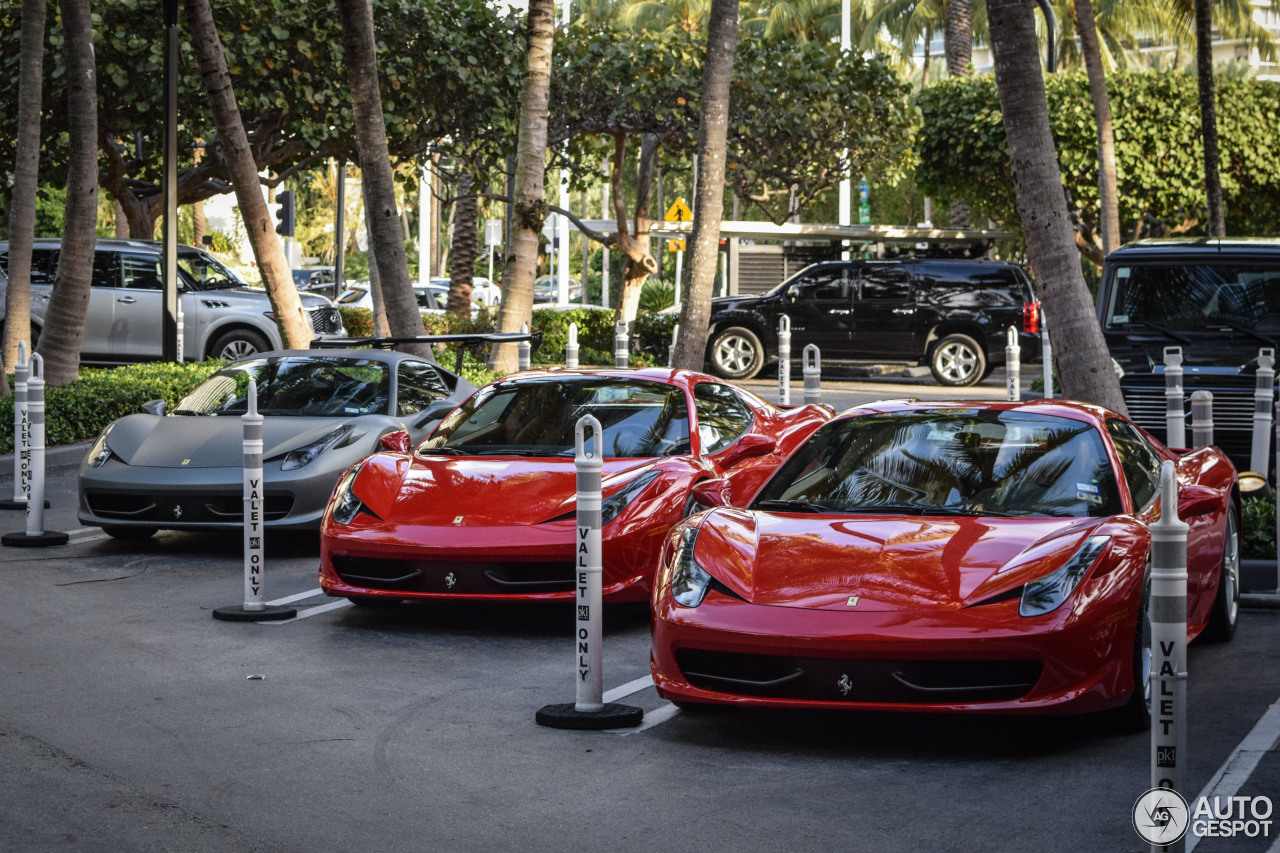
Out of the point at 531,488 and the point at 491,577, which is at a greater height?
the point at 531,488

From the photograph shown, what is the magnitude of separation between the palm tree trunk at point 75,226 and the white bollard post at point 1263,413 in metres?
11.3

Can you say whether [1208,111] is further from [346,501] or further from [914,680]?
[914,680]

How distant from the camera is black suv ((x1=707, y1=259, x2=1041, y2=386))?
86.4ft

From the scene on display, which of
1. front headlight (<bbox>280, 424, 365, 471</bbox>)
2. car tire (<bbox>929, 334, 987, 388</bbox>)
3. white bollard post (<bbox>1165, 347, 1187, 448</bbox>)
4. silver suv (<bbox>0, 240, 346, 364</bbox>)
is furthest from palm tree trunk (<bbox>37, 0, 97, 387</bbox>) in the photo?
car tire (<bbox>929, 334, 987, 388</bbox>)

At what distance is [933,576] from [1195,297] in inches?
383

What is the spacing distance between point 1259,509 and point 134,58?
17822 mm

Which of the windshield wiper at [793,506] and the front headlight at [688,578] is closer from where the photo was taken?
the front headlight at [688,578]

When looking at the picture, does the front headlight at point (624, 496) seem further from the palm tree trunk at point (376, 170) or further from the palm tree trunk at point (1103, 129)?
the palm tree trunk at point (1103, 129)

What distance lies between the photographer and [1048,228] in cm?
1137

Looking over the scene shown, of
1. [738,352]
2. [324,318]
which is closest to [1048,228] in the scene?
[738,352]

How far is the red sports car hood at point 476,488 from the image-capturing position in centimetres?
833

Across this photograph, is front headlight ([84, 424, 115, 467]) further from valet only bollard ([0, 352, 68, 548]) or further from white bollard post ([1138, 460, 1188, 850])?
white bollard post ([1138, 460, 1188, 850])

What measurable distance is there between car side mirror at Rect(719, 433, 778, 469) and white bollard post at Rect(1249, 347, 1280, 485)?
11.0ft
